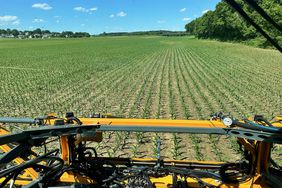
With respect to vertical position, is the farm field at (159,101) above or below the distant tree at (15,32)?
below

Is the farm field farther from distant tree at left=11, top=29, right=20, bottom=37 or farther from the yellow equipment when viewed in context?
distant tree at left=11, top=29, right=20, bottom=37

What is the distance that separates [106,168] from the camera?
425cm

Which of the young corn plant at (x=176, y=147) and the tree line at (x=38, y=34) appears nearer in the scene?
the young corn plant at (x=176, y=147)

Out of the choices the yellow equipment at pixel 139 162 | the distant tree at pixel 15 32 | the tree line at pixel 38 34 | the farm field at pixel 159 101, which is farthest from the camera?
the distant tree at pixel 15 32

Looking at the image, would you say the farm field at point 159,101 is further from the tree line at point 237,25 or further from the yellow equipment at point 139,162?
the tree line at point 237,25

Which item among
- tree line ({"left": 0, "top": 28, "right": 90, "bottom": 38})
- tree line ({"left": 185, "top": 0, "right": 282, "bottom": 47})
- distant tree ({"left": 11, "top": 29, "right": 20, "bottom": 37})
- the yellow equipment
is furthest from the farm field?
distant tree ({"left": 11, "top": 29, "right": 20, "bottom": 37})

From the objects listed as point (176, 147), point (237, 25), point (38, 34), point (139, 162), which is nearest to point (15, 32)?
point (38, 34)

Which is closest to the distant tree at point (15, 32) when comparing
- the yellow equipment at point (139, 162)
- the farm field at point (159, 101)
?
the farm field at point (159, 101)

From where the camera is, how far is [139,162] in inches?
171

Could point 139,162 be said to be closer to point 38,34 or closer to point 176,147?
point 176,147

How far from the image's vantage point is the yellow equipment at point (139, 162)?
130 inches

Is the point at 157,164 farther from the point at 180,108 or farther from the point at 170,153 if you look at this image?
the point at 180,108

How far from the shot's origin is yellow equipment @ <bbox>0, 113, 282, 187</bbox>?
3291mm

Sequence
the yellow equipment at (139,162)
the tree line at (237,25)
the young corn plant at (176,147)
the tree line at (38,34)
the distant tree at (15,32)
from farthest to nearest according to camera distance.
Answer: the distant tree at (15,32) → the tree line at (38,34) → the tree line at (237,25) → the young corn plant at (176,147) → the yellow equipment at (139,162)
